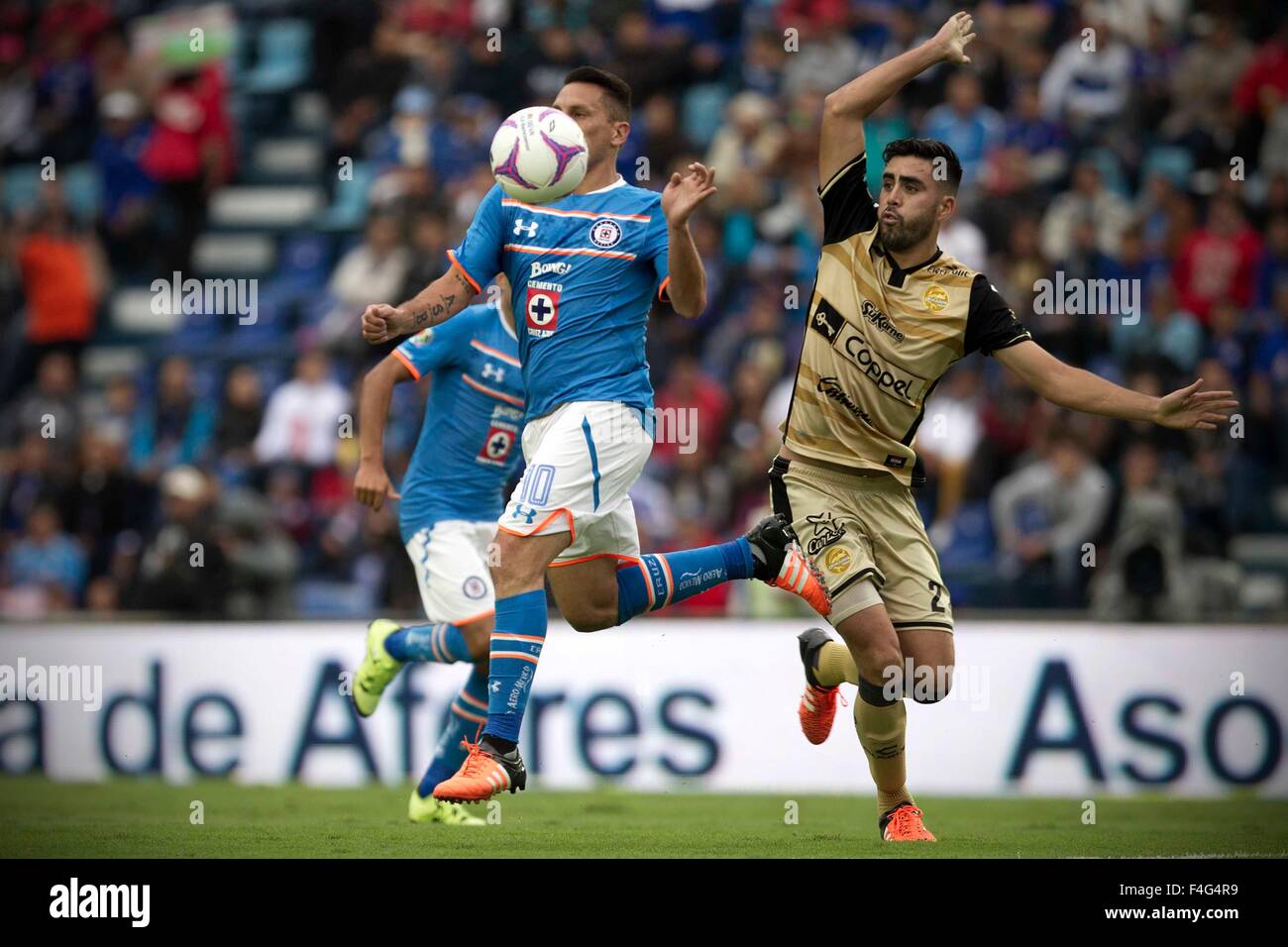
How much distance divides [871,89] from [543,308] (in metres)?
1.81

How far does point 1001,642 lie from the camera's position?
13.1 meters

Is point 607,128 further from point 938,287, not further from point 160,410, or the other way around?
point 160,410

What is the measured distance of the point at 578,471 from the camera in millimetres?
8219

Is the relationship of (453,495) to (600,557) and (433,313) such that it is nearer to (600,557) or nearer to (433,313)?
(600,557)

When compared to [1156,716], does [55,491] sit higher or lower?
higher

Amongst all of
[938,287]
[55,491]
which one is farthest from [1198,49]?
[55,491]

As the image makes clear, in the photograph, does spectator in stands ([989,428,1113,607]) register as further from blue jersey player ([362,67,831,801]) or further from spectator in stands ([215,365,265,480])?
spectator in stands ([215,365,265,480])

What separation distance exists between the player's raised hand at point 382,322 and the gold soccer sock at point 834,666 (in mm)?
2725

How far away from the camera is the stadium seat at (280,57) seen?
72.3 feet

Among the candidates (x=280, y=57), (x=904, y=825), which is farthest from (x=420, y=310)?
(x=280, y=57)

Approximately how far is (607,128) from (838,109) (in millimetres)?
1087

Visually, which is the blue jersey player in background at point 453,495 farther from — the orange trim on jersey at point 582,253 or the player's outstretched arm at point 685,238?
the player's outstretched arm at point 685,238
